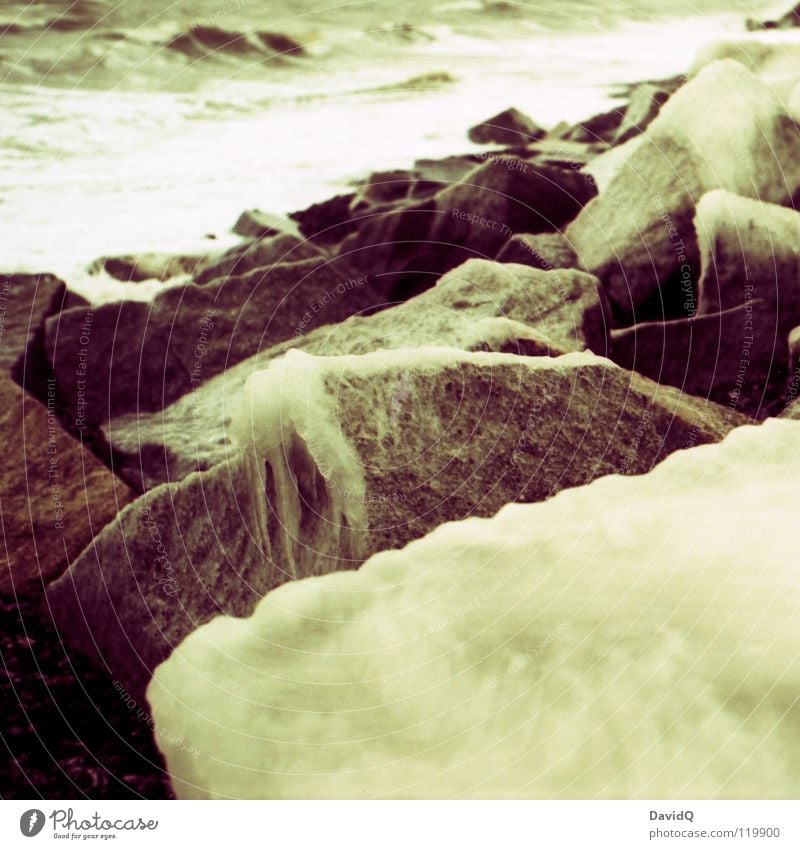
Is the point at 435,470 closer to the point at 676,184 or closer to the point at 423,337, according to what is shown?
the point at 423,337

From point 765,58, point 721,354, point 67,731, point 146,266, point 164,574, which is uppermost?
point 765,58

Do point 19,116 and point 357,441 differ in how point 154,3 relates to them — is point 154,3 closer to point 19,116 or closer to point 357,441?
point 19,116

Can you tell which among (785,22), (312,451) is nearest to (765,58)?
(785,22)

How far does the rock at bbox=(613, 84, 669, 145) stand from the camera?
1.68m

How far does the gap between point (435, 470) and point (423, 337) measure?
27 centimetres

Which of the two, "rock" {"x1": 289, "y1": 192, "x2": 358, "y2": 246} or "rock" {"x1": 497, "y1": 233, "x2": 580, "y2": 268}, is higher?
"rock" {"x1": 289, "y1": 192, "x2": 358, "y2": 246}

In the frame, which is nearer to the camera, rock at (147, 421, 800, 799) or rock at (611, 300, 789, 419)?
rock at (147, 421, 800, 799)

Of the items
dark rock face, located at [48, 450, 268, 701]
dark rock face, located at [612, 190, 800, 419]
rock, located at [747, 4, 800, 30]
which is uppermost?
rock, located at [747, 4, 800, 30]

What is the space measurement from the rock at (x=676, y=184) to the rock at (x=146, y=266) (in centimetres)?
80

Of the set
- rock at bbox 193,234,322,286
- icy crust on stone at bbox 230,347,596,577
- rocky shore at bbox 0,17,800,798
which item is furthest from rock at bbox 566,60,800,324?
rock at bbox 193,234,322,286

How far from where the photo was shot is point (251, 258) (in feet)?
5.36

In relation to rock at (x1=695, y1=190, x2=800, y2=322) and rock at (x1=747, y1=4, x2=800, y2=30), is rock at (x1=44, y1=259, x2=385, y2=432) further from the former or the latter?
rock at (x1=747, y1=4, x2=800, y2=30)

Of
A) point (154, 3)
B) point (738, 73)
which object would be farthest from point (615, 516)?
point (154, 3)

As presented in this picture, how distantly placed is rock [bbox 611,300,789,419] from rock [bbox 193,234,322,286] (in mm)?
696
